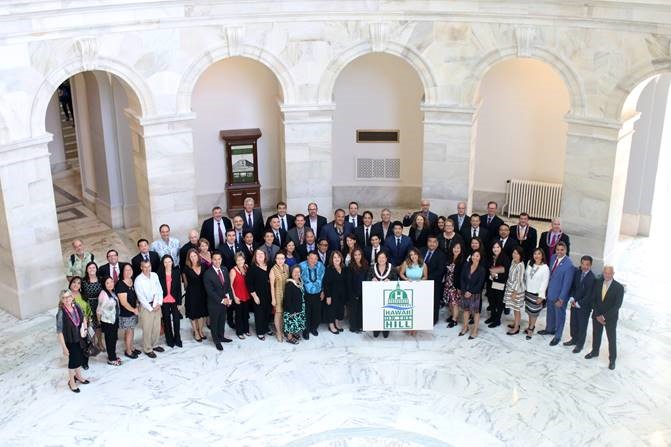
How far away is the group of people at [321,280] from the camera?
12891 mm

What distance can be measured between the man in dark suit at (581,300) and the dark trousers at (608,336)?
8.2 inches

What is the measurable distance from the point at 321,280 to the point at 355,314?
0.91 meters

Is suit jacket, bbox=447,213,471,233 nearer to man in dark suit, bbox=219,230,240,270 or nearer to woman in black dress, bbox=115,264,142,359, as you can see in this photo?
man in dark suit, bbox=219,230,240,270

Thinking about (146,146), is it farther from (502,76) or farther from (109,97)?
(502,76)

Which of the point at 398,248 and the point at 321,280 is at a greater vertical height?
the point at 398,248

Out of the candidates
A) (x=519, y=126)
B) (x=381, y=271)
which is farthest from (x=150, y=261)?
(x=519, y=126)

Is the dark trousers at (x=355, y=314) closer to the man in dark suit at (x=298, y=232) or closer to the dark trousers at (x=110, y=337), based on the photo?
the man in dark suit at (x=298, y=232)

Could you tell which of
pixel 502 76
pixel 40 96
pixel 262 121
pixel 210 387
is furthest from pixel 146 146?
pixel 502 76

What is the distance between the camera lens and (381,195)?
63.9ft

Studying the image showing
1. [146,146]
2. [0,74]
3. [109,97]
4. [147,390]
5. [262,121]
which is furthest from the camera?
[262,121]

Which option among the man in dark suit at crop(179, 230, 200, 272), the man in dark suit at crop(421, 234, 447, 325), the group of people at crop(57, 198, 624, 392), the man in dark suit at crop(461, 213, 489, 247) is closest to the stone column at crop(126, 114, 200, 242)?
the group of people at crop(57, 198, 624, 392)

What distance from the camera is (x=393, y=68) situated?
18438mm

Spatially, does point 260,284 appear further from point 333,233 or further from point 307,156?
point 307,156

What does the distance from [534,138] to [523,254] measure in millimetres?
5353
